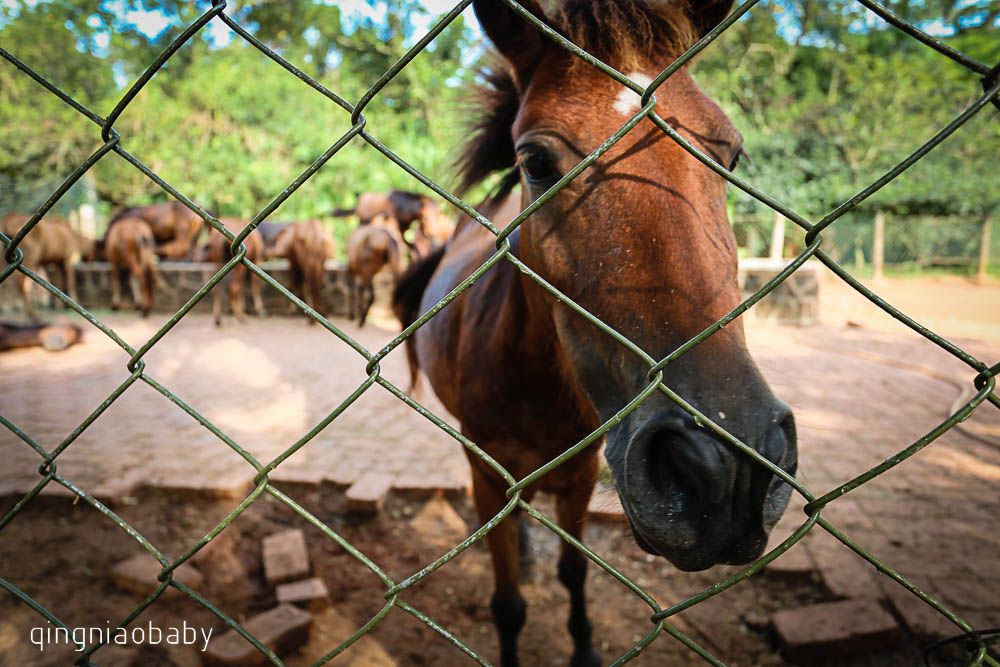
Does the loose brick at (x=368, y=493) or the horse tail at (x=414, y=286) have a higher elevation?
the horse tail at (x=414, y=286)

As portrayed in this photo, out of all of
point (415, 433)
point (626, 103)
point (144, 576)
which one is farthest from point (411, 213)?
point (626, 103)

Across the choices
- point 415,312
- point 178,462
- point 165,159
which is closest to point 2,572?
point 178,462

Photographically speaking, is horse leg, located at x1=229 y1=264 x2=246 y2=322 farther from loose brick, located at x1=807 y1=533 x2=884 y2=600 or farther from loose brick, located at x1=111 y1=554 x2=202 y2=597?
loose brick, located at x1=807 y1=533 x2=884 y2=600

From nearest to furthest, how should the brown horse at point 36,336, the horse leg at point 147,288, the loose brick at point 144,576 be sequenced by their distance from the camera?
the loose brick at point 144,576 → the brown horse at point 36,336 → the horse leg at point 147,288

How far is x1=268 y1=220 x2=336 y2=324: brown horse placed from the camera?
11.7 metres

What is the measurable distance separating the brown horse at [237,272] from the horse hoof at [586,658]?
35.0 feet

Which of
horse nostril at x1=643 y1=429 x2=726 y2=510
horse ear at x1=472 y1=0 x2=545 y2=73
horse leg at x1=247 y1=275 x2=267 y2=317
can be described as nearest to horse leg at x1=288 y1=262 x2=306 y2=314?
horse leg at x1=247 y1=275 x2=267 y2=317

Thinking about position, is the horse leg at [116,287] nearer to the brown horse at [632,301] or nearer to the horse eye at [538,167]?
the brown horse at [632,301]

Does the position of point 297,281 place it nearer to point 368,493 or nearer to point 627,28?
point 368,493

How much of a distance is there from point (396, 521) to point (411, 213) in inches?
377

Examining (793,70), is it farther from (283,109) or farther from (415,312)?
(415,312)

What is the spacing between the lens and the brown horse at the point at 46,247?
36.1 feet

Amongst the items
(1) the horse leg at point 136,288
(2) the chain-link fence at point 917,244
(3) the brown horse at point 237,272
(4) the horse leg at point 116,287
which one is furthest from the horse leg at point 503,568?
(2) the chain-link fence at point 917,244

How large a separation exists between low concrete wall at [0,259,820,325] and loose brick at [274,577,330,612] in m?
9.48
